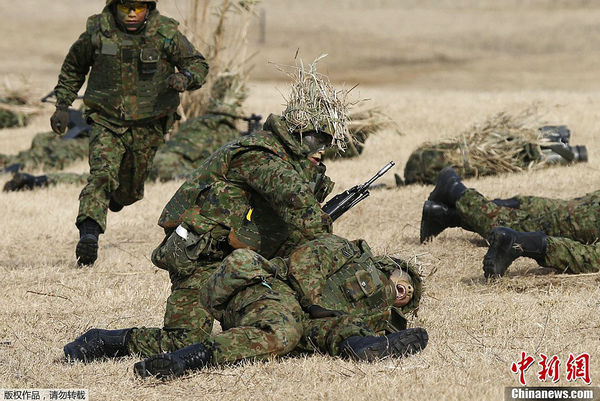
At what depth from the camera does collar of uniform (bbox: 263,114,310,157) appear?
5.68 meters

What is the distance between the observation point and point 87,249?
7.95m

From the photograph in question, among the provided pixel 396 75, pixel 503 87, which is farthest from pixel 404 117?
pixel 396 75

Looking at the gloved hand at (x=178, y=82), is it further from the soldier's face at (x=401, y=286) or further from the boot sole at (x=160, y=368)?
the boot sole at (x=160, y=368)

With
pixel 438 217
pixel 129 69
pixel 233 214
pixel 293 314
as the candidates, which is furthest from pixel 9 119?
pixel 293 314

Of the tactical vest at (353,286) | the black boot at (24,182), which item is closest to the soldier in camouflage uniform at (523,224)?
the tactical vest at (353,286)

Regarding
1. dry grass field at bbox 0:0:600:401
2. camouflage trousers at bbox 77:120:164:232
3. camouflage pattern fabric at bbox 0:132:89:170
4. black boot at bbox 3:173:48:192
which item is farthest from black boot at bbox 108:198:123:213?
camouflage pattern fabric at bbox 0:132:89:170

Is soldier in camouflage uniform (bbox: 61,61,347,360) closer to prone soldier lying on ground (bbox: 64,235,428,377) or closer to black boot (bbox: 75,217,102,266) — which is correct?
prone soldier lying on ground (bbox: 64,235,428,377)

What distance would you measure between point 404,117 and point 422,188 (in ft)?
16.7

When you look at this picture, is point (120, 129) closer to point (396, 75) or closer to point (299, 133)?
point (299, 133)

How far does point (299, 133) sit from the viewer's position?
5.85m

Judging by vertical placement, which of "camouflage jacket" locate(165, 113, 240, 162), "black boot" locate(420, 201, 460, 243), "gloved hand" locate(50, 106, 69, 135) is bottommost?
"camouflage jacket" locate(165, 113, 240, 162)

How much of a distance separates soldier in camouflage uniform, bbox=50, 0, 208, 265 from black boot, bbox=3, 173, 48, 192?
12.8ft

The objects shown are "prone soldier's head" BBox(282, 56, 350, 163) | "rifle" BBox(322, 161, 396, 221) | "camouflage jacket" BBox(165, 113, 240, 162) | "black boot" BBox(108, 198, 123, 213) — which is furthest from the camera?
"camouflage jacket" BBox(165, 113, 240, 162)

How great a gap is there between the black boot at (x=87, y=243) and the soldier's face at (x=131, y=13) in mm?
1531
